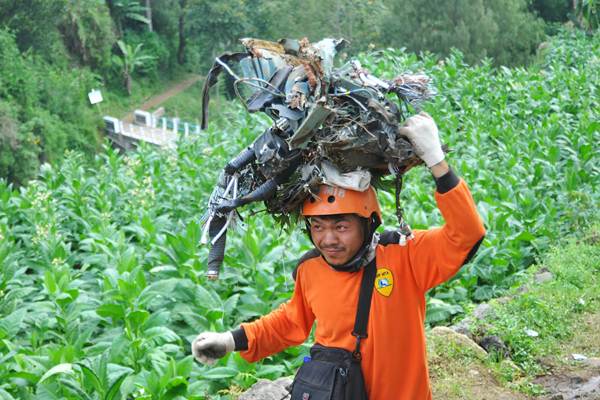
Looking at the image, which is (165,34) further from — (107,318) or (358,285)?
(358,285)

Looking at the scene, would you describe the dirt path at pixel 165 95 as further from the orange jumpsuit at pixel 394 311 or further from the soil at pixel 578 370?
the orange jumpsuit at pixel 394 311

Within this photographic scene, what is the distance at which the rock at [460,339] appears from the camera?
530 centimetres

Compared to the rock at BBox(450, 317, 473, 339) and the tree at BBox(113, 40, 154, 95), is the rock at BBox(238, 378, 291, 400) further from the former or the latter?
the tree at BBox(113, 40, 154, 95)

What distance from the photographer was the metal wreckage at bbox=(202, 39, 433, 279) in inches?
116

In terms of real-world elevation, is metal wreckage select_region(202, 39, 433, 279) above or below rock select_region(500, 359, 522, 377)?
above

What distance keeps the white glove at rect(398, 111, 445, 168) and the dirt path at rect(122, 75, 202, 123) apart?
3897 centimetres

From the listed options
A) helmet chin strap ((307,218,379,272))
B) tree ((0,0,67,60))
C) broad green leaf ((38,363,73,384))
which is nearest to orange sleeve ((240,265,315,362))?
helmet chin strap ((307,218,379,272))

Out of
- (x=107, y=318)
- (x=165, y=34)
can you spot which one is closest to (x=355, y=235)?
(x=107, y=318)

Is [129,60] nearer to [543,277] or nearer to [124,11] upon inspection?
[124,11]

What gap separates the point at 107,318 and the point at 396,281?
161 inches

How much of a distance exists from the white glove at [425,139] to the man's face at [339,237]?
0.42 metres


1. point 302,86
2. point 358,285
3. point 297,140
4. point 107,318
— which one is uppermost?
point 302,86

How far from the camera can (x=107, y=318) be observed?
21.7 feet

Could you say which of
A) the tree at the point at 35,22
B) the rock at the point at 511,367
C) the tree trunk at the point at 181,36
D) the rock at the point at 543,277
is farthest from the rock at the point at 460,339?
the tree trunk at the point at 181,36
